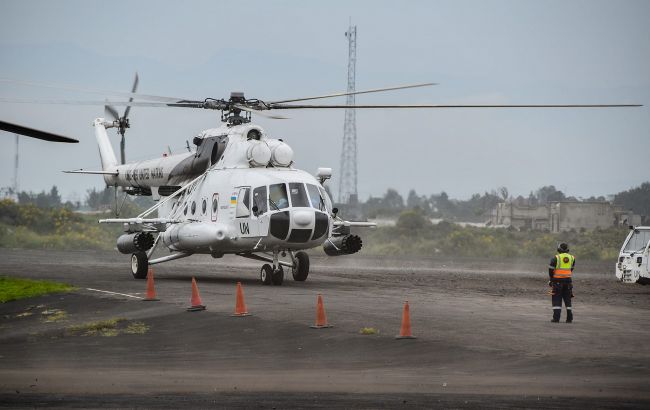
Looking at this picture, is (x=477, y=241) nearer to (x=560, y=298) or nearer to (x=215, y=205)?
(x=215, y=205)

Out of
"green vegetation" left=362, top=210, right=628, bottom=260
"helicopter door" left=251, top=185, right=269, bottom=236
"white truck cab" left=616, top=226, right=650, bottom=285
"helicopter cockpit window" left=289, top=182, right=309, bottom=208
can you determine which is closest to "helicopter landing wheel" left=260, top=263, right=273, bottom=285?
"helicopter door" left=251, top=185, right=269, bottom=236

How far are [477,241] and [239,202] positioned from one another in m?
61.9

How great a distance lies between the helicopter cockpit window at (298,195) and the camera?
30422 mm

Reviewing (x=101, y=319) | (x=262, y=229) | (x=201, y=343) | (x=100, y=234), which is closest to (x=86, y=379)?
(x=201, y=343)

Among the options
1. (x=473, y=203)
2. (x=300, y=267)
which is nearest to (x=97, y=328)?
(x=300, y=267)

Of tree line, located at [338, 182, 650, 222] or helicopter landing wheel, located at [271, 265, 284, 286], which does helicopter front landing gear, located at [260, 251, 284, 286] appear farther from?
tree line, located at [338, 182, 650, 222]

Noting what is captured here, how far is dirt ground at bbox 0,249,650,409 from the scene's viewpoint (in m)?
13.9

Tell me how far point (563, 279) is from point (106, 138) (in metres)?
22.6

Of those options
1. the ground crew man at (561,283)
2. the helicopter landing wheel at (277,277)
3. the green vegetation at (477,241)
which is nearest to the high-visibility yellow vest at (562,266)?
the ground crew man at (561,283)

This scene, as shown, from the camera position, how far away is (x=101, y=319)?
75.7ft

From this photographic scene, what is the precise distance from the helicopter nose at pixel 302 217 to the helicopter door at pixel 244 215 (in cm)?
127

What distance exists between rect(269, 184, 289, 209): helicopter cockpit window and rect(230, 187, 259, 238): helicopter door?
75cm

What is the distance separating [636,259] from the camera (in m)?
35.9

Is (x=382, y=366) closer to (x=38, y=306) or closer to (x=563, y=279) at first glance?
(x=563, y=279)
